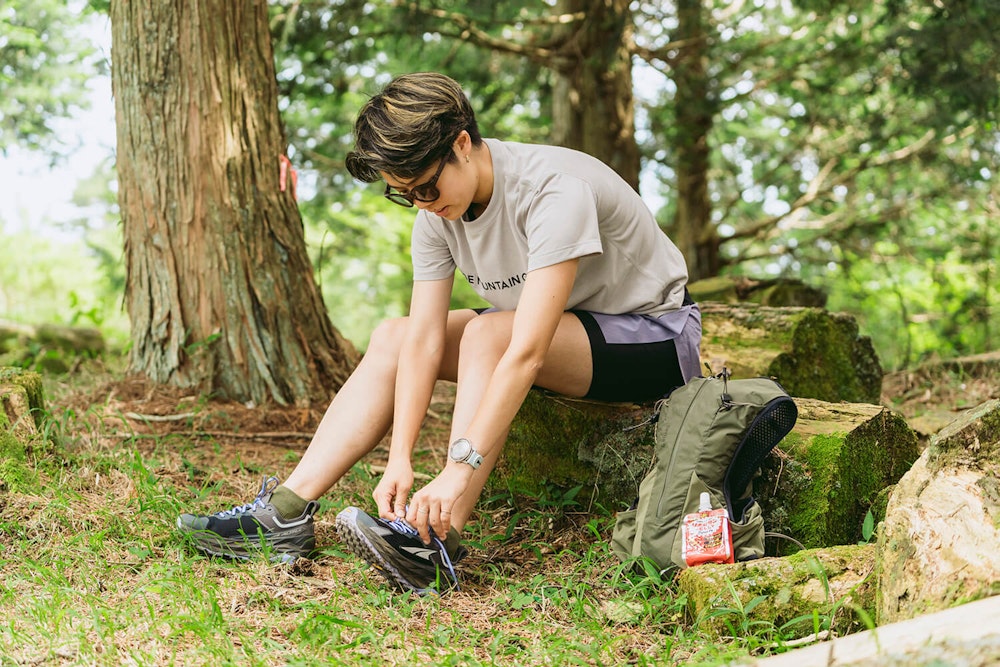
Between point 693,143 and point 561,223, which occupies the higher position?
point 693,143

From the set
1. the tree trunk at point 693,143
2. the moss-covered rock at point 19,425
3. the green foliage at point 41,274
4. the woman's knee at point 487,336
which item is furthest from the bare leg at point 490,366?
the green foliage at point 41,274

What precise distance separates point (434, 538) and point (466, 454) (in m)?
0.31

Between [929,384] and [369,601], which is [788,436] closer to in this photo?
[369,601]

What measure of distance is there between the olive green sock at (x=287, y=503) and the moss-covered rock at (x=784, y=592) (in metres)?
1.24

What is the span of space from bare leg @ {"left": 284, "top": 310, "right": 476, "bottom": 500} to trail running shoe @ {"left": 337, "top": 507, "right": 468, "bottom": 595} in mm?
380

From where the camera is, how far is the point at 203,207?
413cm

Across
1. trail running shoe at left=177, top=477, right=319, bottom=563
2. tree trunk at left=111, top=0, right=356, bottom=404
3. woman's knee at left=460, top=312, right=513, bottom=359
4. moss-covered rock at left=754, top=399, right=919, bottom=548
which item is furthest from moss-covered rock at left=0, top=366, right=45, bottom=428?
moss-covered rock at left=754, top=399, right=919, bottom=548

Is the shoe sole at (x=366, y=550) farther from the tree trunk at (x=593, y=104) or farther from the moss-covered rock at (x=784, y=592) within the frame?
the tree trunk at (x=593, y=104)

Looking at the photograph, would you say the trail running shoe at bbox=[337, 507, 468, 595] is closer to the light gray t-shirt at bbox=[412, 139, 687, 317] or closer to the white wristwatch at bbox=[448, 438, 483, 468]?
the white wristwatch at bbox=[448, 438, 483, 468]

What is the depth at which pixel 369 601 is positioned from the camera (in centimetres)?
244

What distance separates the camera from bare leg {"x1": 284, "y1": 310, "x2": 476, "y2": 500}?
2.81 m

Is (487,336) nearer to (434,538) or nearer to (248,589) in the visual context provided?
(434,538)

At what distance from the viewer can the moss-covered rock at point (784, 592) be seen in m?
2.21

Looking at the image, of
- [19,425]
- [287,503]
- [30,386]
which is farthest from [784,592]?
[30,386]
